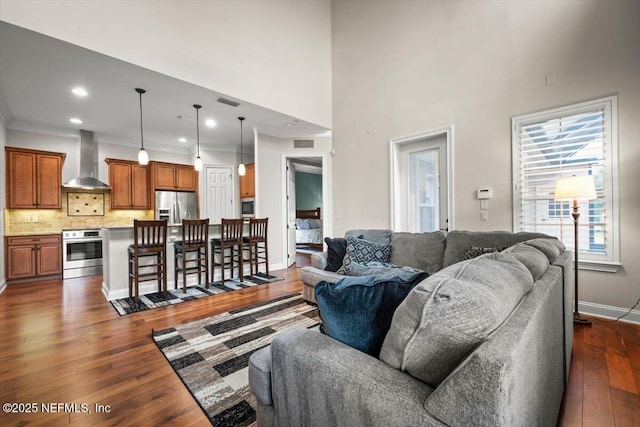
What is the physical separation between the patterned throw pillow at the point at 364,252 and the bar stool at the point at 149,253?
2441 mm

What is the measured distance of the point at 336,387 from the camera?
85 cm

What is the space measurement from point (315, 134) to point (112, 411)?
508 cm

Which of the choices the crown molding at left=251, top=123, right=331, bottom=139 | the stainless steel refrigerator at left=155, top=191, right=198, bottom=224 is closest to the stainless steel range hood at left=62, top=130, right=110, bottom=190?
the stainless steel refrigerator at left=155, top=191, right=198, bottom=224

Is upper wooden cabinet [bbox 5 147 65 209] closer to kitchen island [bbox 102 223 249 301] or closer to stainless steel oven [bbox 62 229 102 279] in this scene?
stainless steel oven [bbox 62 229 102 279]

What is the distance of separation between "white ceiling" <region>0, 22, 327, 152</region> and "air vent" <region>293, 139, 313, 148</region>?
0.15m

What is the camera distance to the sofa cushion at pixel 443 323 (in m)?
0.72

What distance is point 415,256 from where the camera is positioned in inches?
122

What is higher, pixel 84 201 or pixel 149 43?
pixel 149 43

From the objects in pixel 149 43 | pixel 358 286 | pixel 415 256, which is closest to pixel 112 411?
pixel 358 286

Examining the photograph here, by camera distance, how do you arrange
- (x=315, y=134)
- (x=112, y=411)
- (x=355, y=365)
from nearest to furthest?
(x=355, y=365) → (x=112, y=411) → (x=315, y=134)

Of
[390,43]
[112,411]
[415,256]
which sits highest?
[390,43]

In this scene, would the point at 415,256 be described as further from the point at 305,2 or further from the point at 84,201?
the point at 84,201

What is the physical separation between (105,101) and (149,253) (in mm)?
2413

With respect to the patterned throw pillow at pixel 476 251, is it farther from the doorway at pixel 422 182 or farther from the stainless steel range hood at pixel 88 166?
the stainless steel range hood at pixel 88 166
